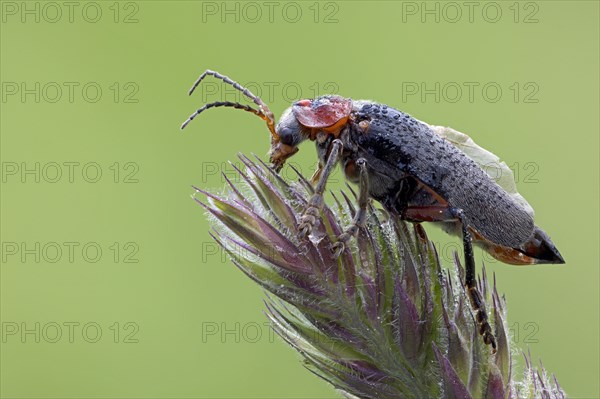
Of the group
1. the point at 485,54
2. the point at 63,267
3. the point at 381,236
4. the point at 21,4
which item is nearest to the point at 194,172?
the point at 63,267

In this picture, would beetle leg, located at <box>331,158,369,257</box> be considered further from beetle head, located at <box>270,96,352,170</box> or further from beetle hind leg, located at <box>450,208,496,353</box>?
beetle hind leg, located at <box>450,208,496,353</box>

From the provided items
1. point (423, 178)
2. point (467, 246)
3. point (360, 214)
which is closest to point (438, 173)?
point (423, 178)

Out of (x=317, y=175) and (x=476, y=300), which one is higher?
(x=317, y=175)

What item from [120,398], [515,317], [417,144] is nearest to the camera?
[417,144]

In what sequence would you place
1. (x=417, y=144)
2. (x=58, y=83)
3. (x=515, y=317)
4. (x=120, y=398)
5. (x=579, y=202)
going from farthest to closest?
(x=58, y=83), (x=579, y=202), (x=120, y=398), (x=515, y=317), (x=417, y=144)

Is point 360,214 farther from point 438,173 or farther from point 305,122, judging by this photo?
point 305,122

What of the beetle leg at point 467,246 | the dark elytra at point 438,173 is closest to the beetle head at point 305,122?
the dark elytra at point 438,173

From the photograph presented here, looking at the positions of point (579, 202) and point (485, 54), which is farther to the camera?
point (485, 54)

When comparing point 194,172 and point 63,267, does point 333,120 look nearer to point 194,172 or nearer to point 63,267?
point 194,172
